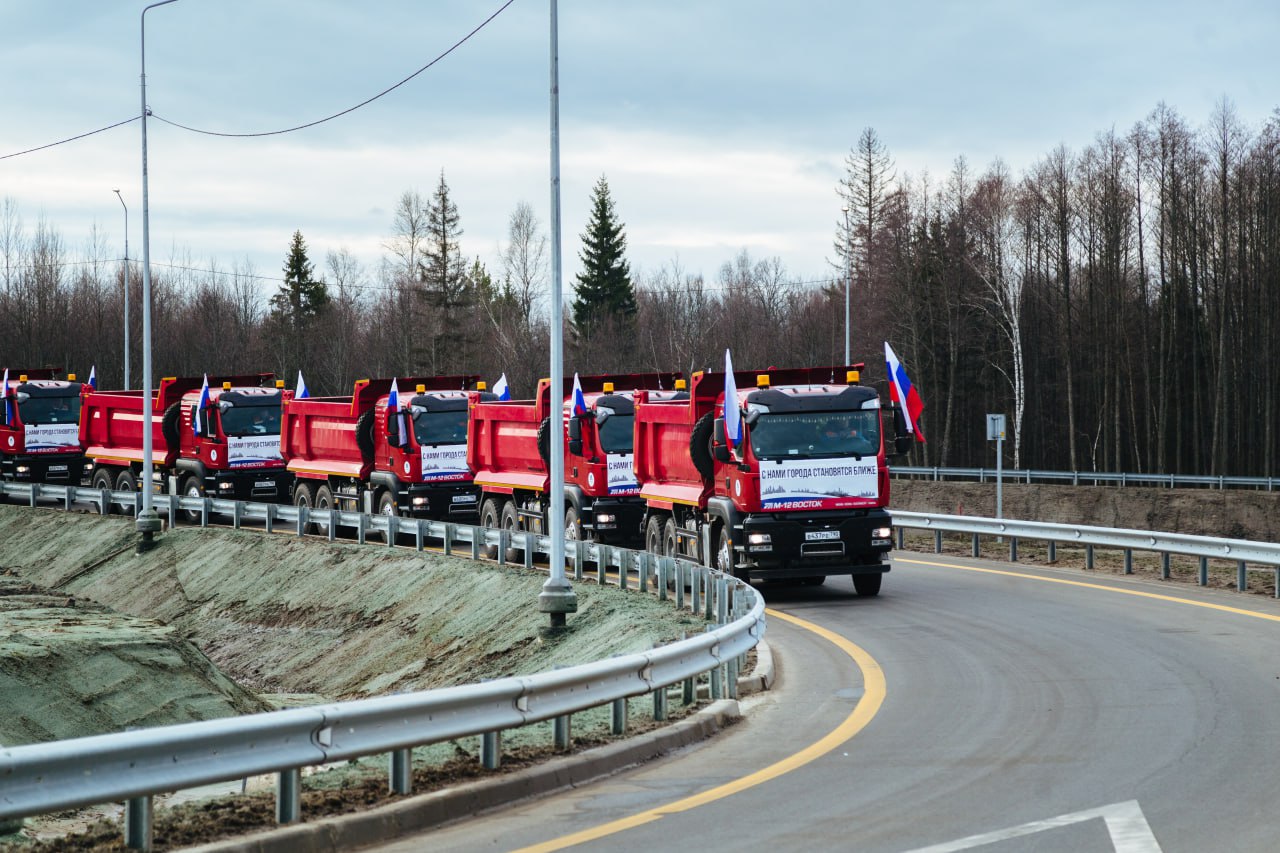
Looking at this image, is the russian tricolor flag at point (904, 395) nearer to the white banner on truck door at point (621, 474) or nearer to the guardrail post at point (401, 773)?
the white banner on truck door at point (621, 474)

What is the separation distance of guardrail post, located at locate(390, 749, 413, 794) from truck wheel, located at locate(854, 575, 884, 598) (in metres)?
14.2

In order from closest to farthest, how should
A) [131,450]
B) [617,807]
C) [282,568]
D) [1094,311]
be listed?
1. [617,807]
2. [282,568]
3. [131,450]
4. [1094,311]

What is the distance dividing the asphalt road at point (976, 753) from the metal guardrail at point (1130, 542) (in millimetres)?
3020

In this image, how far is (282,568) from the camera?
99.8 ft

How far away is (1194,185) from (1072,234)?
7241mm

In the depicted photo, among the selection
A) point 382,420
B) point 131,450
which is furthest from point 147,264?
point 131,450

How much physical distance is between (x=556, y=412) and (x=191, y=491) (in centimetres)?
2518

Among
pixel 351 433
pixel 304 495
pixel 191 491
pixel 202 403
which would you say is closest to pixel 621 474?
pixel 351 433

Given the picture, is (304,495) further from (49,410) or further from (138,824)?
(138,824)

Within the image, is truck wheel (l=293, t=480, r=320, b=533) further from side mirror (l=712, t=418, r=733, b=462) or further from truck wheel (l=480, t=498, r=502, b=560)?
side mirror (l=712, t=418, r=733, b=462)

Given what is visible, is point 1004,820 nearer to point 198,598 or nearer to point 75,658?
point 75,658

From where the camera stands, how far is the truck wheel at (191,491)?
38688 mm

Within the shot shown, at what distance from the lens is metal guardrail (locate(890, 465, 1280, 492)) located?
44062 mm

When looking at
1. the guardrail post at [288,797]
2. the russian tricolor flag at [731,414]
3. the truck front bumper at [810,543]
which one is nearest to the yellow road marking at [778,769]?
the guardrail post at [288,797]
